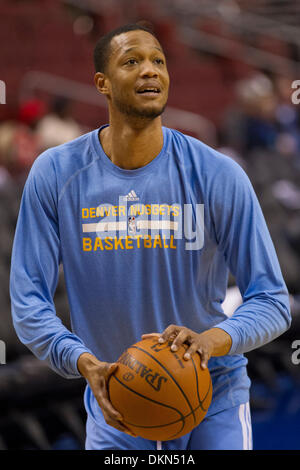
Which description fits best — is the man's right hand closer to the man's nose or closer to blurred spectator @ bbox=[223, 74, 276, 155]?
the man's nose

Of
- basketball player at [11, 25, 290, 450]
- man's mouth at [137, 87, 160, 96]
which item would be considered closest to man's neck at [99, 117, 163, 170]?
basketball player at [11, 25, 290, 450]

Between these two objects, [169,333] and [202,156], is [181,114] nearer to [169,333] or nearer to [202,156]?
[202,156]

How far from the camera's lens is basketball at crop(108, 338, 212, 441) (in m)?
1.96

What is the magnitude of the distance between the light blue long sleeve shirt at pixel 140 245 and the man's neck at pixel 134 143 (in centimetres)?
3

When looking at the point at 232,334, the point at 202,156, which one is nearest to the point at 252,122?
the point at 202,156

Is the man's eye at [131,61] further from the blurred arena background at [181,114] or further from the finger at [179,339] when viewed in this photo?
the blurred arena background at [181,114]

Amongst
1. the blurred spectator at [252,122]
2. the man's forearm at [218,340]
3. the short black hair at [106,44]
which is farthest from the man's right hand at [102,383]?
the blurred spectator at [252,122]

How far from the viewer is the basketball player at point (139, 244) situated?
2176mm

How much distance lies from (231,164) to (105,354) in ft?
2.19

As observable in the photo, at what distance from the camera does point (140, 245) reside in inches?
87.7

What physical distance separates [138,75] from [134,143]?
8.3 inches

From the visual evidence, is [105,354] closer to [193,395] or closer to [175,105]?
[193,395]

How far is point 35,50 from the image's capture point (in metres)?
9.47
